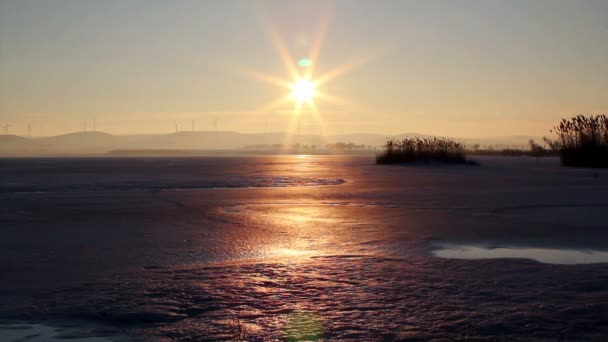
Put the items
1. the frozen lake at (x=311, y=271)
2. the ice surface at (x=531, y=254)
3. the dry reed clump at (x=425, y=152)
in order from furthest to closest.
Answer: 1. the dry reed clump at (x=425, y=152)
2. the ice surface at (x=531, y=254)
3. the frozen lake at (x=311, y=271)

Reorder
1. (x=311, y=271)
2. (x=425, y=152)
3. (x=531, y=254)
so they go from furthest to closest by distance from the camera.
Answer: (x=425, y=152) < (x=531, y=254) < (x=311, y=271)

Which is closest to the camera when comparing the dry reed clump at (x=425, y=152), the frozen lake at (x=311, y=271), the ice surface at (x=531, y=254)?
the frozen lake at (x=311, y=271)

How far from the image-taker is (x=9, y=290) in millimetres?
4824

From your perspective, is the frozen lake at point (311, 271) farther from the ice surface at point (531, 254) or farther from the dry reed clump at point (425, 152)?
the dry reed clump at point (425, 152)

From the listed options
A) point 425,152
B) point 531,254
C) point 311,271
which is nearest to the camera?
point 311,271

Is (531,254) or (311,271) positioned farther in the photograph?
(531,254)

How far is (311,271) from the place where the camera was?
215 inches

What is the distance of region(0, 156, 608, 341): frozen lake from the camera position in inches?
153

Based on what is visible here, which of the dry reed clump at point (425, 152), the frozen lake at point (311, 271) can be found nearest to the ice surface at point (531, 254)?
the frozen lake at point (311, 271)

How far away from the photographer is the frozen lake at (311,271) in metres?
3.89

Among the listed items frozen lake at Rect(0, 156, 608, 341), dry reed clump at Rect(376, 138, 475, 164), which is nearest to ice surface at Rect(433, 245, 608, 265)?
frozen lake at Rect(0, 156, 608, 341)

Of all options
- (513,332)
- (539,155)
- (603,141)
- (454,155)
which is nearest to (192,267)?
(513,332)


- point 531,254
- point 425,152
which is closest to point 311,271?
point 531,254

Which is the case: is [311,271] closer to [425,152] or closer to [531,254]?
[531,254]
